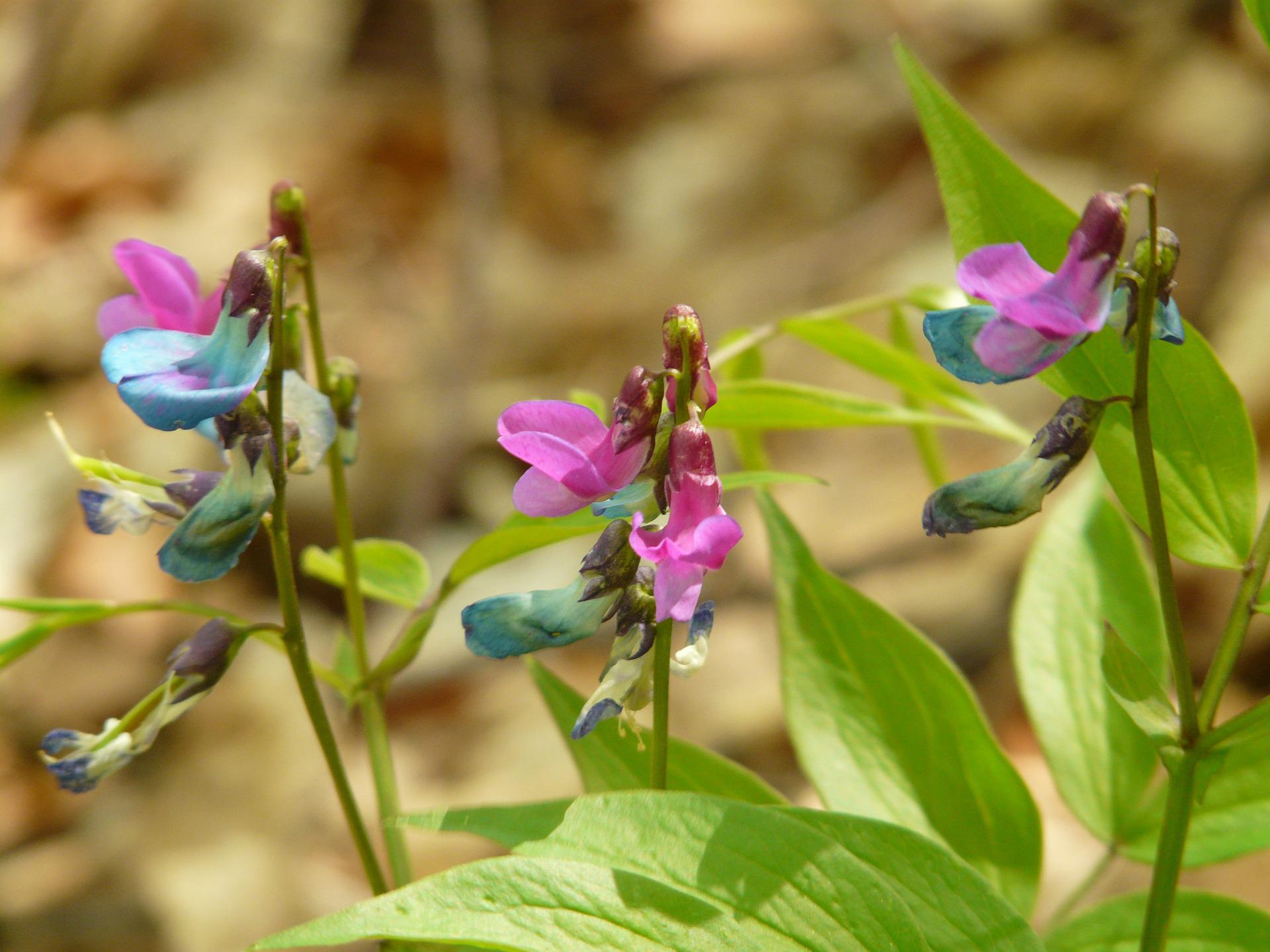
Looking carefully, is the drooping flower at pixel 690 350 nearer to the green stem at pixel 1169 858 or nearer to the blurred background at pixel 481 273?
the green stem at pixel 1169 858

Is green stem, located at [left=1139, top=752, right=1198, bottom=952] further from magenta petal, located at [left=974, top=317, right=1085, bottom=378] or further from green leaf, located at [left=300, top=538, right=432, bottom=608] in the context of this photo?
green leaf, located at [left=300, top=538, right=432, bottom=608]

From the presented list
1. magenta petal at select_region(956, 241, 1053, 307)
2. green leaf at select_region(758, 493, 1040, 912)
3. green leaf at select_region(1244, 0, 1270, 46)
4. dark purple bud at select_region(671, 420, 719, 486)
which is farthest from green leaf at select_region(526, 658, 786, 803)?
green leaf at select_region(1244, 0, 1270, 46)

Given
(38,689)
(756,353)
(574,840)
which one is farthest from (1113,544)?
(38,689)

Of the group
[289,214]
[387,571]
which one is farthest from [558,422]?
[387,571]

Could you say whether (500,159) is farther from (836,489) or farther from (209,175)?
(836,489)

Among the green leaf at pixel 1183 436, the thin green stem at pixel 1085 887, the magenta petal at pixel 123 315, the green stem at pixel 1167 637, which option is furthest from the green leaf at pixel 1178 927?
the magenta petal at pixel 123 315

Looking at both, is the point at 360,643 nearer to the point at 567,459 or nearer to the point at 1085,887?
the point at 567,459
